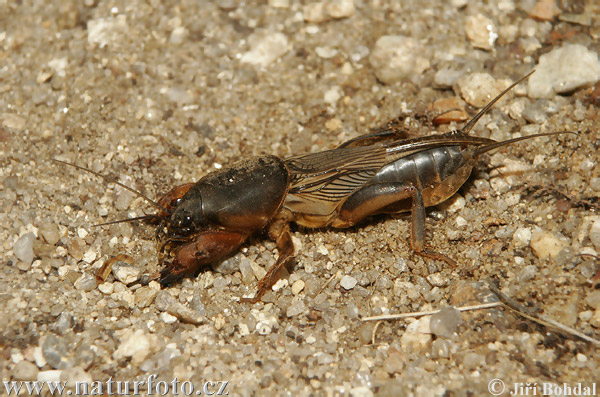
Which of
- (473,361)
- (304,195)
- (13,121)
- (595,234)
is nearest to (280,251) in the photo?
(304,195)

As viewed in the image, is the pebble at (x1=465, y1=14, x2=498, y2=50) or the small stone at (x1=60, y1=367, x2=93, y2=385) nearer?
the small stone at (x1=60, y1=367, x2=93, y2=385)

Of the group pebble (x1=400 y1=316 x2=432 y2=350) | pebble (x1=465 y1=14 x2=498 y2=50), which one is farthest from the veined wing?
pebble (x1=465 y1=14 x2=498 y2=50)

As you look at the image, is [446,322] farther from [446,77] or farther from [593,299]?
[446,77]

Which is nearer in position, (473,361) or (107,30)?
(473,361)

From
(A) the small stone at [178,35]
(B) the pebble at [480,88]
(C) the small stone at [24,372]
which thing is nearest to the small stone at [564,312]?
(B) the pebble at [480,88]

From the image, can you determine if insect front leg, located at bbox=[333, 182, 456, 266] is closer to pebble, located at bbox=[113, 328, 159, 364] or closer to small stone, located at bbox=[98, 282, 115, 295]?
pebble, located at bbox=[113, 328, 159, 364]

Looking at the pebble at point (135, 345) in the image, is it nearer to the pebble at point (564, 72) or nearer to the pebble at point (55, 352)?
the pebble at point (55, 352)
